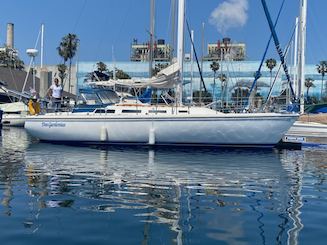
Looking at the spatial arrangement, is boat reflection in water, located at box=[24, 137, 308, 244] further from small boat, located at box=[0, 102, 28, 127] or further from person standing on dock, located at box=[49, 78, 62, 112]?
small boat, located at box=[0, 102, 28, 127]

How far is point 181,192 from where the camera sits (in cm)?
1020

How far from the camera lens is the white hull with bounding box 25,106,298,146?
809 inches

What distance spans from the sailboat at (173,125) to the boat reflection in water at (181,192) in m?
2.64

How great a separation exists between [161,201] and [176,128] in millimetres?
11908

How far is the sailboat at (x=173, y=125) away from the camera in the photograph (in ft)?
67.5

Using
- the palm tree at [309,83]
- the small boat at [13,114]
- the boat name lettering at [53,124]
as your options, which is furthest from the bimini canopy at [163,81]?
the palm tree at [309,83]

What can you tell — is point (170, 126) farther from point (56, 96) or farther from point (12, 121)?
point (12, 121)

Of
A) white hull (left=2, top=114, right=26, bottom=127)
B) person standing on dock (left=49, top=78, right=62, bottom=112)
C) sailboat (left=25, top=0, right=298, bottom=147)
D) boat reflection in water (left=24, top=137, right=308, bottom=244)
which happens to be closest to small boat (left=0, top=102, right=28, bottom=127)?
white hull (left=2, top=114, right=26, bottom=127)

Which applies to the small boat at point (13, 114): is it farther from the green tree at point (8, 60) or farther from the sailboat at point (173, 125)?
the green tree at point (8, 60)

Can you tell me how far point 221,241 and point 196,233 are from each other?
457mm

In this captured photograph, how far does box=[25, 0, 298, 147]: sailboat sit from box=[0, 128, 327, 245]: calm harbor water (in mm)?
3775

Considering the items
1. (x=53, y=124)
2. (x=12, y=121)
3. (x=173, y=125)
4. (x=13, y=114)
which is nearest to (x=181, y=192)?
(x=173, y=125)

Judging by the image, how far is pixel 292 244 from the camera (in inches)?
252

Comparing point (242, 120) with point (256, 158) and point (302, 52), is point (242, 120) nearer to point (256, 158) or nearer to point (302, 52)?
point (256, 158)
